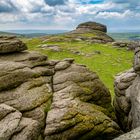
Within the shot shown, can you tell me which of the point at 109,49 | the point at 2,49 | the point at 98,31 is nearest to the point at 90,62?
the point at 109,49

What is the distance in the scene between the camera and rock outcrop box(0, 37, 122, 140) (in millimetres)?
28250

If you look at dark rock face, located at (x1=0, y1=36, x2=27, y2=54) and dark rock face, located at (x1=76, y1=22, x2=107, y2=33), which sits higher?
dark rock face, located at (x1=0, y1=36, x2=27, y2=54)

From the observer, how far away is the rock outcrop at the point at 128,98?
35.2 meters

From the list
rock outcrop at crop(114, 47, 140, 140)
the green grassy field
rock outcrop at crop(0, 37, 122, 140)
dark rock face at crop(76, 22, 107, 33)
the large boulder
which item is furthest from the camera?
dark rock face at crop(76, 22, 107, 33)

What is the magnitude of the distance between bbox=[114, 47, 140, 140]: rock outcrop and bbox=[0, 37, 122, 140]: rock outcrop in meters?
1.98

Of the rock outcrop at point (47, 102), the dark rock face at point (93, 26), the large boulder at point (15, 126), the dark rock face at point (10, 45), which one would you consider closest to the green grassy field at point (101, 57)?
the rock outcrop at point (47, 102)

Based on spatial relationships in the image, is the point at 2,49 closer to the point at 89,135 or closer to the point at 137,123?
the point at 89,135

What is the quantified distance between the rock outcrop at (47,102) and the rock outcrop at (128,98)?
198cm

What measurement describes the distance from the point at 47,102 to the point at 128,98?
1143 centimetres

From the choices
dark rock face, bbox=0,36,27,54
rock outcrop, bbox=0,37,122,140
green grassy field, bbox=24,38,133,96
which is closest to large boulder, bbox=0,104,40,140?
rock outcrop, bbox=0,37,122,140

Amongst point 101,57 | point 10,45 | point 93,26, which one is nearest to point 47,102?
point 10,45

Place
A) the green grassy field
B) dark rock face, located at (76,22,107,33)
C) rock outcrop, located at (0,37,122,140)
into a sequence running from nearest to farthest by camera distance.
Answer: rock outcrop, located at (0,37,122,140)
the green grassy field
dark rock face, located at (76,22,107,33)

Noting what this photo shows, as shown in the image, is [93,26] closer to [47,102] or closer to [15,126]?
[47,102]

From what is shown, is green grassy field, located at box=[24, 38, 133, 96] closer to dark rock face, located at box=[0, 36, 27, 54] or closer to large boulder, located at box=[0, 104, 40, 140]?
dark rock face, located at box=[0, 36, 27, 54]
